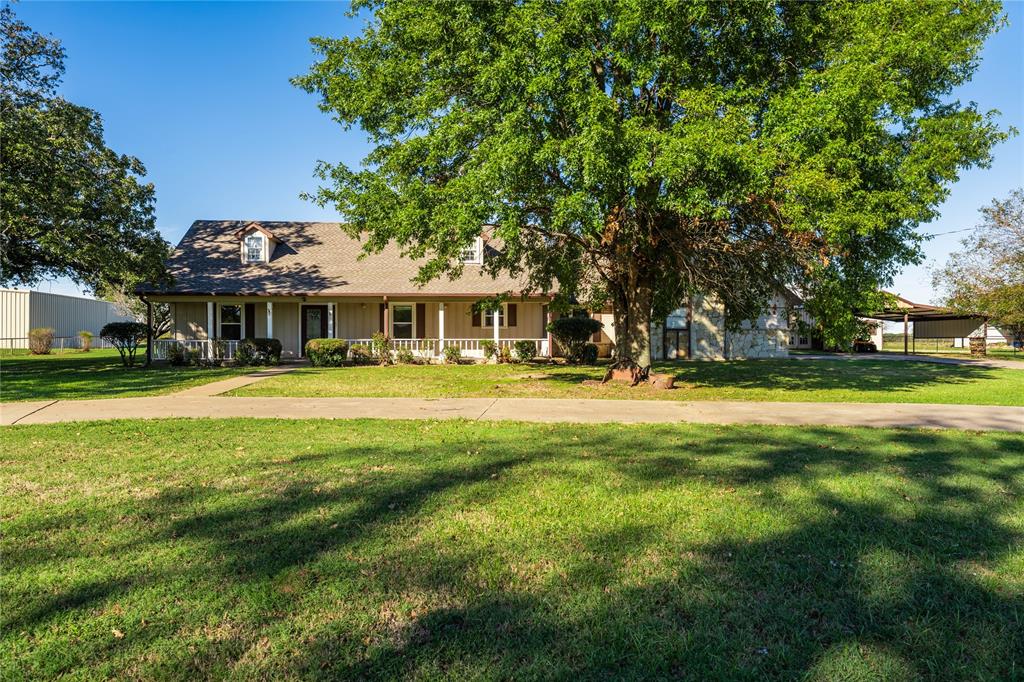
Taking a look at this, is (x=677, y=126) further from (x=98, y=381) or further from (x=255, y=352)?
(x=255, y=352)

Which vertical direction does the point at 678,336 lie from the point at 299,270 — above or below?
below

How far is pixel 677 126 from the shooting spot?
9688 mm

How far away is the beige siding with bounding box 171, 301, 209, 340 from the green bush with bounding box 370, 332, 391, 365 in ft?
24.4

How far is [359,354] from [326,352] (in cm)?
169

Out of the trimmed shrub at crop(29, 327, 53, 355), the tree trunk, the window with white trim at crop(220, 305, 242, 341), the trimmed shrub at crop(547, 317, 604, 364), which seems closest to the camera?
the tree trunk

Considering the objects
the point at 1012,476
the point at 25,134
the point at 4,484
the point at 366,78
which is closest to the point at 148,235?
the point at 25,134

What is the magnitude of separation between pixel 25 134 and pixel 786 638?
22.8 metres

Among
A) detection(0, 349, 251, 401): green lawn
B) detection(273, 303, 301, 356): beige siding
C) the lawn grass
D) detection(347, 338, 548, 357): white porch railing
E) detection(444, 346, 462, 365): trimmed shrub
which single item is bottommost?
the lawn grass

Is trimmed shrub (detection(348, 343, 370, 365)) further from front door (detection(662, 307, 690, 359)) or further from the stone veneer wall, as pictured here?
front door (detection(662, 307, 690, 359))

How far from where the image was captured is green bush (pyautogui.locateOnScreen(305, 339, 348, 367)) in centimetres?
2020

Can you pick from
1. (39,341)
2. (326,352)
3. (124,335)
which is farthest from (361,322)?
(39,341)

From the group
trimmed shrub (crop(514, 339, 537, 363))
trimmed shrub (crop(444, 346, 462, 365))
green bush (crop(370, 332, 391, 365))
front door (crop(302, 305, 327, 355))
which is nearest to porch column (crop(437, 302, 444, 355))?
trimmed shrub (crop(444, 346, 462, 365))

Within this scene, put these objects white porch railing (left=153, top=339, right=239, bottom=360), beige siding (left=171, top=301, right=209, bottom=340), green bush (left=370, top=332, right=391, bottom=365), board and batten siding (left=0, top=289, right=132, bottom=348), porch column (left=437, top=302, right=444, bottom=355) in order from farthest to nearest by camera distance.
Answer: board and batten siding (left=0, top=289, right=132, bottom=348), beige siding (left=171, top=301, right=209, bottom=340), porch column (left=437, top=302, right=444, bottom=355), green bush (left=370, top=332, right=391, bottom=365), white porch railing (left=153, top=339, right=239, bottom=360)

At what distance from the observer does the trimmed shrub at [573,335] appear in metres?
21.6
